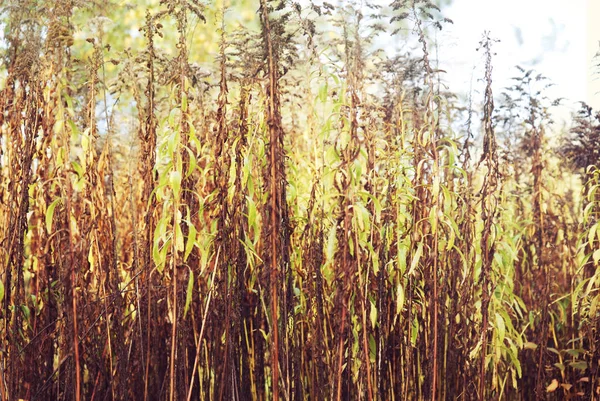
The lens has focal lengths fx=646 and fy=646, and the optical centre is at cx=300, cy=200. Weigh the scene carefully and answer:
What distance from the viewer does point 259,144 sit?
6.60 ft

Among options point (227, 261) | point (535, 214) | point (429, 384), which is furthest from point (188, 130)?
point (535, 214)

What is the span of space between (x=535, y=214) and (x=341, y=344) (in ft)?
4.70

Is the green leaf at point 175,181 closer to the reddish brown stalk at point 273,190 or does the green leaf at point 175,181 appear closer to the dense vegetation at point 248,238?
the dense vegetation at point 248,238

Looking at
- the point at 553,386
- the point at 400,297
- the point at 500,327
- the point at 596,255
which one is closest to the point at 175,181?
the point at 400,297

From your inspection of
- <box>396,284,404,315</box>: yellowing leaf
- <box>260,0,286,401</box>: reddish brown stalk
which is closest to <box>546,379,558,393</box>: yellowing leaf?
<box>396,284,404,315</box>: yellowing leaf

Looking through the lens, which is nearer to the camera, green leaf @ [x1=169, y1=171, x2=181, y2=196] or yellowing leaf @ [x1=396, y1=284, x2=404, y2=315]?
green leaf @ [x1=169, y1=171, x2=181, y2=196]

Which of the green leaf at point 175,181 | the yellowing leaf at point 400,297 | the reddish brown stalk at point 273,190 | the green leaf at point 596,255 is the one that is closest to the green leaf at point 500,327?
the green leaf at point 596,255

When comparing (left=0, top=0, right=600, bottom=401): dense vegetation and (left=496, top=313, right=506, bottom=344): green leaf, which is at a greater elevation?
(left=0, top=0, right=600, bottom=401): dense vegetation

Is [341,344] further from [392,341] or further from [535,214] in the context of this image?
[535,214]

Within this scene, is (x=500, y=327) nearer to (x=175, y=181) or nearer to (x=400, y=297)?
(x=400, y=297)

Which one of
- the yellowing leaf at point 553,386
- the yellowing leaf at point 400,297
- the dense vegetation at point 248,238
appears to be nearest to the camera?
the dense vegetation at point 248,238

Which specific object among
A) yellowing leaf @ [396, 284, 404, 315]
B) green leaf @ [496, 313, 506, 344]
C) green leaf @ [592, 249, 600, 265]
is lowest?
green leaf @ [496, 313, 506, 344]

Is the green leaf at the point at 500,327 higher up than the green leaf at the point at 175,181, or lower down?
lower down

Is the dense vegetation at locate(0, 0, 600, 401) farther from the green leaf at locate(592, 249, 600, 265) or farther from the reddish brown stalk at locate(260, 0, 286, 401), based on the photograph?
the green leaf at locate(592, 249, 600, 265)
